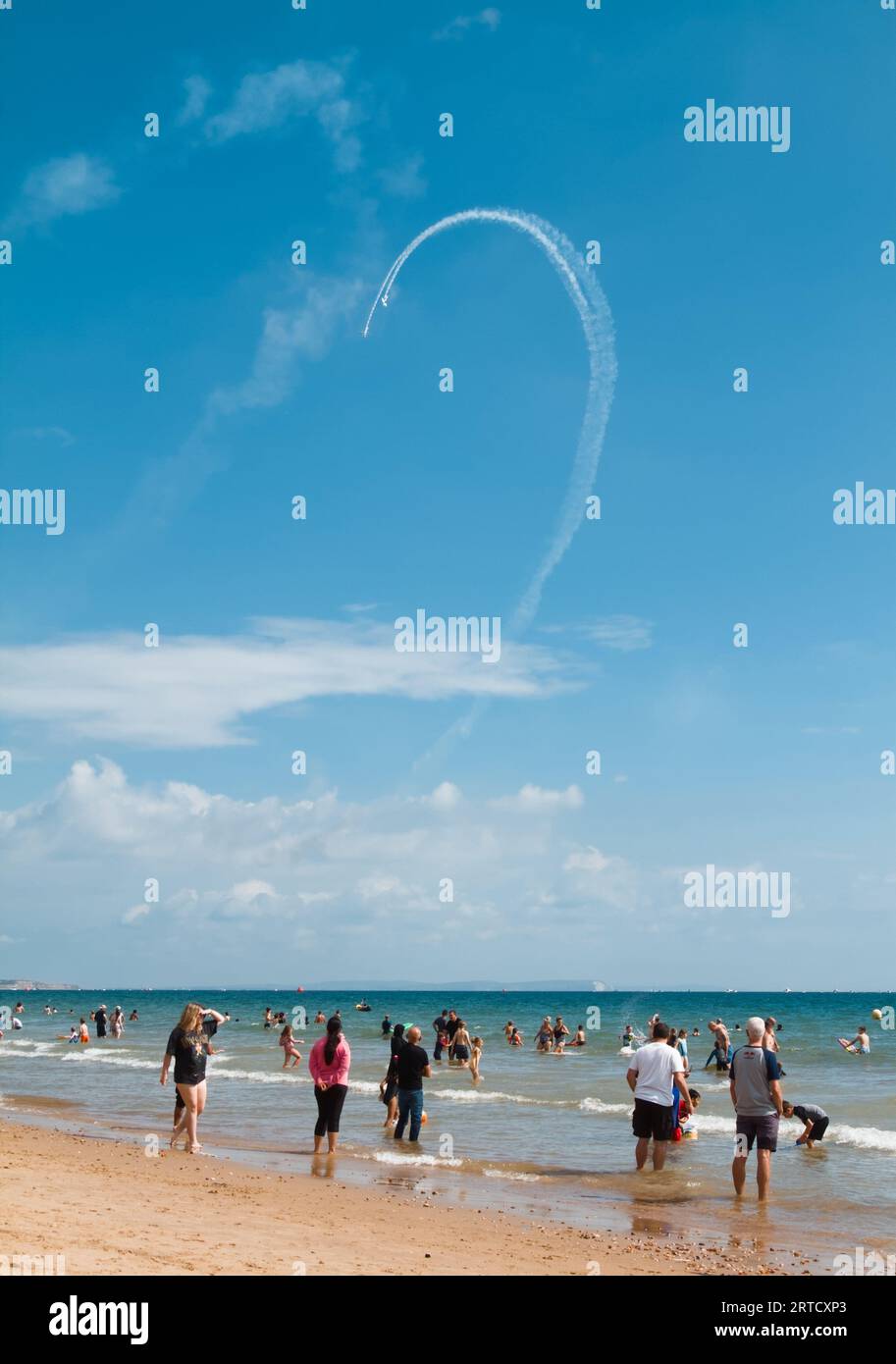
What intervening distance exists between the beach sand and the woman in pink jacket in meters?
1.33

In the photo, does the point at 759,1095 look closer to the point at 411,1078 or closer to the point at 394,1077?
the point at 411,1078

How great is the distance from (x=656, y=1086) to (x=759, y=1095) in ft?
4.31

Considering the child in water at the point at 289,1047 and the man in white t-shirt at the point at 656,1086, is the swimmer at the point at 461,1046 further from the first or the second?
the man in white t-shirt at the point at 656,1086

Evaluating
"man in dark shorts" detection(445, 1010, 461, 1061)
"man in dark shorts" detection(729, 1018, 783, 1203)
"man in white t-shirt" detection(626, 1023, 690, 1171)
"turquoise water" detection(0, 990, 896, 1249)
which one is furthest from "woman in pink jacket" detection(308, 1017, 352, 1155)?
"man in dark shorts" detection(445, 1010, 461, 1061)

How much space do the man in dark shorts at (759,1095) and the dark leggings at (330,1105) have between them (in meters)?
4.97

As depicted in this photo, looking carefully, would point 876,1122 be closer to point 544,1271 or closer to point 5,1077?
point 544,1271

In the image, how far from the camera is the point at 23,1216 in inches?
340

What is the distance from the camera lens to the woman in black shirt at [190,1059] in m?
13.1

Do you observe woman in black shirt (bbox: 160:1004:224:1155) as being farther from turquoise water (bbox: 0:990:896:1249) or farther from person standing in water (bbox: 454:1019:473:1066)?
person standing in water (bbox: 454:1019:473:1066)

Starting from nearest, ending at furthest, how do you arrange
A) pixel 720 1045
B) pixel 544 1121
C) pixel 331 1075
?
pixel 331 1075 < pixel 544 1121 < pixel 720 1045

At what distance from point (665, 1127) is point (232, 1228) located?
5.43 meters

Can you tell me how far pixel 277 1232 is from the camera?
29.7 ft

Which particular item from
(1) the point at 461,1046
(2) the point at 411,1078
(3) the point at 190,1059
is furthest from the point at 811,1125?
(1) the point at 461,1046

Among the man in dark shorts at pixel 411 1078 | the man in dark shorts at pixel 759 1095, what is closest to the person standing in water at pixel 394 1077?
the man in dark shorts at pixel 411 1078
